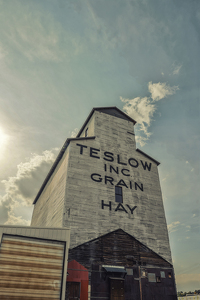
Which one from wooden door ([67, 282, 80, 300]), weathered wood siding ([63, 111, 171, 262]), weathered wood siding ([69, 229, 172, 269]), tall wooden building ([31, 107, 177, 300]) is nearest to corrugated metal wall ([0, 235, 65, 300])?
wooden door ([67, 282, 80, 300])

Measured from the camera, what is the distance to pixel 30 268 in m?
12.9

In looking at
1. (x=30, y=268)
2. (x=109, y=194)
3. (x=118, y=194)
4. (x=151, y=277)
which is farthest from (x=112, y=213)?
(x=30, y=268)

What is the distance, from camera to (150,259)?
22.5 meters

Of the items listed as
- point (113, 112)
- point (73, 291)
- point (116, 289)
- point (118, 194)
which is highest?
point (113, 112)

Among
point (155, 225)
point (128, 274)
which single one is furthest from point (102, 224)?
point (155, 225)

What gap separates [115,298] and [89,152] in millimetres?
14883

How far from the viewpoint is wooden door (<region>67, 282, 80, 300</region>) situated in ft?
56.8

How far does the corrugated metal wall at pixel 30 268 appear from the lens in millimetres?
12172

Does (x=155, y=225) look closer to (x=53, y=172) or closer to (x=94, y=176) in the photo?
(x=94, y=176)

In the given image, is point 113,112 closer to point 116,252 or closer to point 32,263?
point 116,252

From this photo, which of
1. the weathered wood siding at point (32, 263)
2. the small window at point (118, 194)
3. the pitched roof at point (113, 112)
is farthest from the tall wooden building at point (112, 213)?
the weathered wood siding at point (32, 263)

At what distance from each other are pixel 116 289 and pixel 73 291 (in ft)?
13.3

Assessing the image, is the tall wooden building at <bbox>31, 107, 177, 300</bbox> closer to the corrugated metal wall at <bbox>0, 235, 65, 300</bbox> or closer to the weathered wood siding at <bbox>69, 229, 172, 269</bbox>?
the weathered wood siding at <bbox>69, 229, 172, 269</bbox>

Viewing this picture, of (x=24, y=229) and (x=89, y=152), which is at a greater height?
(x=89, y=152)
